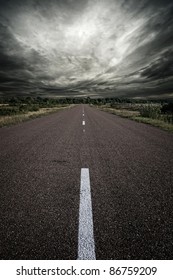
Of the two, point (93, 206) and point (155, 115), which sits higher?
point (155, 115)

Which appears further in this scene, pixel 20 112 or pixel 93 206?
pixel 20 112

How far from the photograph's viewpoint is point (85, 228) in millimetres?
2209

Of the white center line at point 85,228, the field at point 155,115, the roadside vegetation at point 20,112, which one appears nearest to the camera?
the white center line at point 85,228

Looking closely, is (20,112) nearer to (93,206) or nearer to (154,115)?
(154,115)

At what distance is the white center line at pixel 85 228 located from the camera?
72.9 inches

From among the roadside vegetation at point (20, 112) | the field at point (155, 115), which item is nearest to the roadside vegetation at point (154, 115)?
the field at point (155, 115)

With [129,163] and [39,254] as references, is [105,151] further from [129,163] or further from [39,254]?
[39,254]

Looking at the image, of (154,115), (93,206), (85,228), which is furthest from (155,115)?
(85,228)

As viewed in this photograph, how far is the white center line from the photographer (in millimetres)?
1851

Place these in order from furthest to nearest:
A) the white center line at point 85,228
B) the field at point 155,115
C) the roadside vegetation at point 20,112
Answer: the roadside vegetation at point 20,112 < the field at point 155,115 < the white center line at point 85,228

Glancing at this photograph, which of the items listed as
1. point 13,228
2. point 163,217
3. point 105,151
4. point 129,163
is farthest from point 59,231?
point 105,151

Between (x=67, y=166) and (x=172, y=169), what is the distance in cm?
268

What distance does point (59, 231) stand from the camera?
84.7 inches

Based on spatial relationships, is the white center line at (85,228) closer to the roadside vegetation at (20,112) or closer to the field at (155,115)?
the field at (155,115)
